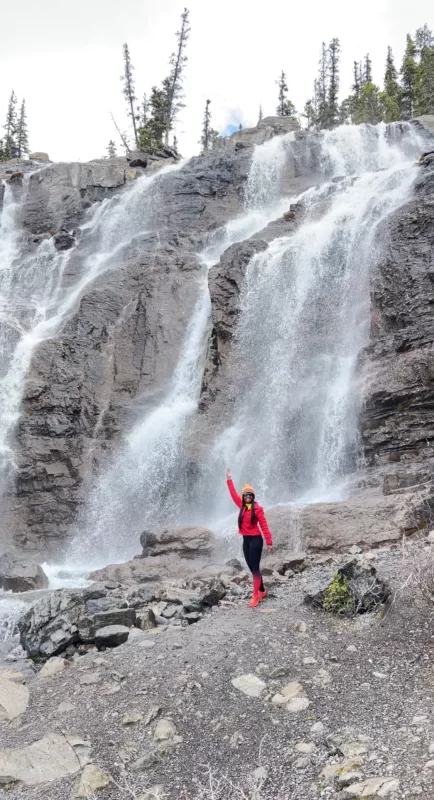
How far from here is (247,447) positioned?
1678 centimetres

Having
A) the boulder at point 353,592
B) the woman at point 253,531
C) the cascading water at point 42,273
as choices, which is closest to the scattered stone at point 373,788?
the boulder at point 353,592

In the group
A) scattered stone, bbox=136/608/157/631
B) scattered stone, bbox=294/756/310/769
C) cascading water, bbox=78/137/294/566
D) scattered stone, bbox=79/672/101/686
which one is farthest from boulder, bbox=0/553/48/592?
scattered stone, bbox=294/756/310/769

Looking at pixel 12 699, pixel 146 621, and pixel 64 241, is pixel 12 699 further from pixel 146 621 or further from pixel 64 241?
pixel 64 241

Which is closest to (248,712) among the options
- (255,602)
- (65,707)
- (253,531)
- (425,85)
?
(65,707)

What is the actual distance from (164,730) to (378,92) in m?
57.9

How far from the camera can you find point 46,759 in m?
4.99

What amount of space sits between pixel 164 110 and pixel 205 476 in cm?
4152

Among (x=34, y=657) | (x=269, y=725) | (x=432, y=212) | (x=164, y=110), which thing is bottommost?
(x=34, y=657)

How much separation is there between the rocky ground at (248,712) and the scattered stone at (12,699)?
0.03 metres

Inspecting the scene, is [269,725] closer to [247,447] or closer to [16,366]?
[247,447]

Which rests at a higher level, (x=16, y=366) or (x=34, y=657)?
(x=16, y=366)

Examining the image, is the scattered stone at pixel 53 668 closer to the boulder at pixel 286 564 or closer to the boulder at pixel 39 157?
the boulder at pixel 286 564

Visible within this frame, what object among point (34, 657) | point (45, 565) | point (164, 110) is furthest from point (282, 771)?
point (164, 110)

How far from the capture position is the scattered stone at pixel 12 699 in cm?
606
